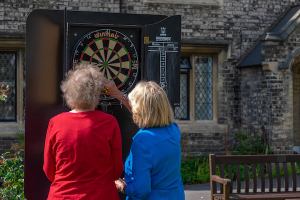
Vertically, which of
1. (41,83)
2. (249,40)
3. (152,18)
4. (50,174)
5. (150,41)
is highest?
(249,40)

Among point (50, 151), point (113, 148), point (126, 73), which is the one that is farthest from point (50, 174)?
point (126, 73)

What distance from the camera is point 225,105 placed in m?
9.32

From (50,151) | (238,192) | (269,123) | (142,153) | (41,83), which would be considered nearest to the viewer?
(142,153)

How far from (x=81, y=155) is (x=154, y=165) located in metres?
0.43

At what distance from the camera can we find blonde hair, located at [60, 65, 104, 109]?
237 centimetres

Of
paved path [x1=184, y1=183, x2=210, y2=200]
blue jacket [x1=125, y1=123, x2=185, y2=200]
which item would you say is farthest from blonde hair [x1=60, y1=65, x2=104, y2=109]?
paved path [x1=184, y1=183, x2=210, y2=200]

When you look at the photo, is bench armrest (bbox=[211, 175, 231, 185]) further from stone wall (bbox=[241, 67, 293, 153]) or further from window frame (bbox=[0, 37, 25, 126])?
window frame (bbox=[0, 37, 25, 126])

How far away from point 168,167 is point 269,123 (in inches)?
262

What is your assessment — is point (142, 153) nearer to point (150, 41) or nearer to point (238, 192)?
point (150, 41)

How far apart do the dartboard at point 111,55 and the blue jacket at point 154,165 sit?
1.10m

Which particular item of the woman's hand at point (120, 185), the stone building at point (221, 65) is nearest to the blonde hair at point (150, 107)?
the woman's hand at point (120, 185)

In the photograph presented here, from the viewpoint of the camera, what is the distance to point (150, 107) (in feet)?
7.31

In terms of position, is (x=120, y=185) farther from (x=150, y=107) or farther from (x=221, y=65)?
(x=221, y=65)

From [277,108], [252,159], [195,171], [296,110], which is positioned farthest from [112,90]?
[296,110]
